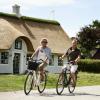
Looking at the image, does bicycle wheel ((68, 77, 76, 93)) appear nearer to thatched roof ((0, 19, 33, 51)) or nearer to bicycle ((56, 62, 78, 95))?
bicycle ((56, 62, 78, 95))

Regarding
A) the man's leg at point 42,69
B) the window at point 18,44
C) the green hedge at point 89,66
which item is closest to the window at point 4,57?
the window at point 18,44

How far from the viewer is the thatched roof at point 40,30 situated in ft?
160

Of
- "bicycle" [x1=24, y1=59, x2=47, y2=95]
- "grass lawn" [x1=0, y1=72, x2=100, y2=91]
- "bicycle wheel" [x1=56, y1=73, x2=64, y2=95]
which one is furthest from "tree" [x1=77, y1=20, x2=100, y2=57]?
"bicycle" [x1=24, y1=59, x2=47, y2=95]

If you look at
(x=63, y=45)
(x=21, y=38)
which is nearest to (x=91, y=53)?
(x=63, y=45)

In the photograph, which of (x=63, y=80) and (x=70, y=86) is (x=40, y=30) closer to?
(x=70, y=86)

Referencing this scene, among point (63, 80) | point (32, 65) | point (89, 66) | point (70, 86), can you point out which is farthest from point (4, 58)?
point (32, 65)

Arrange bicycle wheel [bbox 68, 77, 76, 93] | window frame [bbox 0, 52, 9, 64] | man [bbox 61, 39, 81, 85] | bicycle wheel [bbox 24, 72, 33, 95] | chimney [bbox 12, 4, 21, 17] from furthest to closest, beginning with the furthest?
chimney [bbox 12, 4, 21, 17] → window frame [bbox 0, 52, 9, 64] → bicycle wheel [bbox 68, 77, 76, 93] → man [bbox 61, 39, 81, 85] → bicycle wheel [bbox 24, 72, 33, 95]

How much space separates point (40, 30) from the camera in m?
52.8

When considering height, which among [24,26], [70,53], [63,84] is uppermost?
[24,26]

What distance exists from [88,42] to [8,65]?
32.2 m

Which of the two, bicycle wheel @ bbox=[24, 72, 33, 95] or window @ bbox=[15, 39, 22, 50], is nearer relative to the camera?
bicycle wheel @ bbox=[24, 72, 33, 95]

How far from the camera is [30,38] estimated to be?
48.6 m

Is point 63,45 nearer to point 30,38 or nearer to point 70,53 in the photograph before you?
point 30,38

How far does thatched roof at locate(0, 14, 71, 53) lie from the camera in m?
48.9
